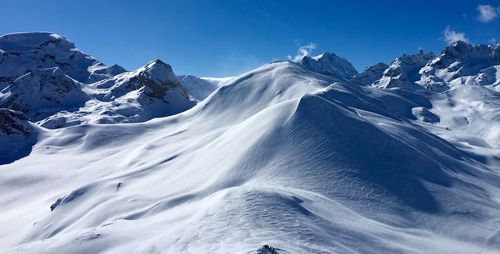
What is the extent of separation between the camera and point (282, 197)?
49.5ft

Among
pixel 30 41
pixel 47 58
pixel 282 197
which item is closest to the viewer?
pixel 282 197

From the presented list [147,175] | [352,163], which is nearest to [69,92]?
[147,175]

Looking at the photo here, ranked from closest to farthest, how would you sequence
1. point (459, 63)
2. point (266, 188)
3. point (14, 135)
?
point (266, 188) < point (14, 135) < point (459, 63)

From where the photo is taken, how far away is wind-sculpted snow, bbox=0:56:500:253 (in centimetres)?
1304

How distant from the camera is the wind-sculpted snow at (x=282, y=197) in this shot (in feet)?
42.8

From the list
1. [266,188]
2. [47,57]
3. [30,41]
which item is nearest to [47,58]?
[47,57]

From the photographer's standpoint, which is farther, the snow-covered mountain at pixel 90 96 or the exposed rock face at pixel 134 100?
the snow-covered mountain at pixel 90 96

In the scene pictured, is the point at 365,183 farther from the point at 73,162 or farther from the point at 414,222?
the point at 73,162

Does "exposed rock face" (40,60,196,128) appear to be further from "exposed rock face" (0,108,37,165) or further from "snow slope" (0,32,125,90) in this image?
"snow slope" (0,32,125,90)

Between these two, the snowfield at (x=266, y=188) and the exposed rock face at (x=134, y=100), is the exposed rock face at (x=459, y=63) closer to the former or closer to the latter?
the exposed rock face at (x=134, y=100)

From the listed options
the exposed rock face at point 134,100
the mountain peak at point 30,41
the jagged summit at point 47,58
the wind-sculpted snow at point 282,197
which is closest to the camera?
the wind-sculpted snow at point 282,197

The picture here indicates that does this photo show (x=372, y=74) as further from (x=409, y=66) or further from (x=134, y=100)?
(x=134, y=100)

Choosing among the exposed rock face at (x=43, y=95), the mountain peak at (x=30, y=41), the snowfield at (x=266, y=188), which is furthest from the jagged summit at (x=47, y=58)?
the snowfield at (x=266, y=188)

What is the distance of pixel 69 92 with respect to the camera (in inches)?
3563
